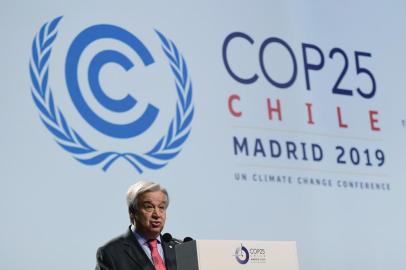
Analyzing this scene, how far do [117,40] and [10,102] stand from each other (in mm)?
819

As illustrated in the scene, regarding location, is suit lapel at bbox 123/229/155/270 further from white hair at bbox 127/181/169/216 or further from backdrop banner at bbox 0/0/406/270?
backdrop banner at bbox 0/0/406/270

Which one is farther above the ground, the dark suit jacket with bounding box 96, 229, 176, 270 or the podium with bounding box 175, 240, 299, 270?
the dark suit jacket with bounding box 96, 229, 176, 270

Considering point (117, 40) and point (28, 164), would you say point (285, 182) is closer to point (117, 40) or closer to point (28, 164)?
point (117, 40)

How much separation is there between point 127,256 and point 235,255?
596 millimetres

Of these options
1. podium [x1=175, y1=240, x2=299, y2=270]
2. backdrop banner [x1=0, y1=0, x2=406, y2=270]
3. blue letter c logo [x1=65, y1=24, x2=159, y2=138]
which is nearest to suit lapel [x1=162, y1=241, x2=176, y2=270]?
podium [x1=175, y1=240, x2=299, y2=270]

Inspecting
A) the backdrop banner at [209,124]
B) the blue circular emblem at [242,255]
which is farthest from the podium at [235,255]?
the backdrop banner at [209,124]

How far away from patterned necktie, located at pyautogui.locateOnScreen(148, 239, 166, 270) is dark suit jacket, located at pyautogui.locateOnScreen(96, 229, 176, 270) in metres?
0.02

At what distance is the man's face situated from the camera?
147 inches

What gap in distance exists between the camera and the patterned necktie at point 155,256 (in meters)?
3.71

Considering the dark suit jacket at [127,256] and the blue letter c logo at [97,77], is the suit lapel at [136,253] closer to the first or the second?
the dark suit jacket at [127,256]

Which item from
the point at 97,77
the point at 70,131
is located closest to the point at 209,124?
the point at 97,77

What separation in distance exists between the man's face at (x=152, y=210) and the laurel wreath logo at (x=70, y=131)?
1.38 meters

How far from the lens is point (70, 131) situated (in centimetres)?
507

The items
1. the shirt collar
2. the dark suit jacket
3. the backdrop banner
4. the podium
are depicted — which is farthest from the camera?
the backdrop banner
